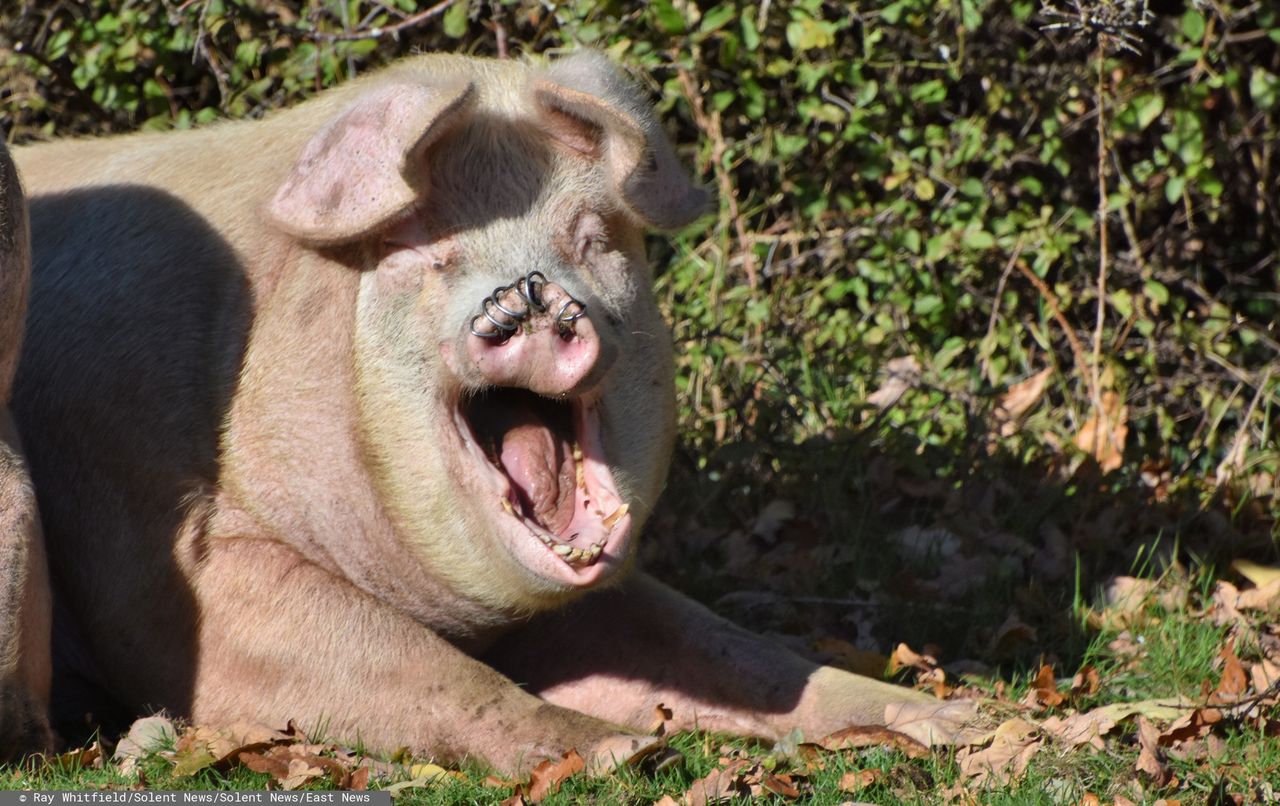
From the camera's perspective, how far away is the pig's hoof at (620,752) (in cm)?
378

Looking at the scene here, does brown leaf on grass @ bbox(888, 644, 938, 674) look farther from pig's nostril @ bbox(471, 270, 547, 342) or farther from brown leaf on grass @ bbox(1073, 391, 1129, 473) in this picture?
brown leaf on grass @ bbox(1073, 391, 1129, 473)

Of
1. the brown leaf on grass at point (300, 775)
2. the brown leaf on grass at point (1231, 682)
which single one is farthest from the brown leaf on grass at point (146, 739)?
the brown leaf on grass at point (1231, 682)

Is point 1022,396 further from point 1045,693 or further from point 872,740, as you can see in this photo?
point 872,740

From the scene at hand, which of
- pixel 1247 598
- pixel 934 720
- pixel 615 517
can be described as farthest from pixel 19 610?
pixel 1247 598

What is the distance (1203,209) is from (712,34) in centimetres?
233

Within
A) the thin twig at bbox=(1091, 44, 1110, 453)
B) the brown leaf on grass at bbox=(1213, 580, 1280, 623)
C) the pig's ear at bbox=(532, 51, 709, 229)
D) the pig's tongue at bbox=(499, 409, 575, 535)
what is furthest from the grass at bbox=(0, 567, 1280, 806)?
the thin twig at bbox=(1091, 44, 1110, 453)

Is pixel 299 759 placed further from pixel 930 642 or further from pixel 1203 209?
pixel 1203 209

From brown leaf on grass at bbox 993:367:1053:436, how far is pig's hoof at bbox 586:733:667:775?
3.44m

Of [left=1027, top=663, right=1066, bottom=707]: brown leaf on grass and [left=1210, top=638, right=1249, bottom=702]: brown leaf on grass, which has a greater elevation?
[left=1210, top=638, right=1249, bottom=702]: brown leaf on grass

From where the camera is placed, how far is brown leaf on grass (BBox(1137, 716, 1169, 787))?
3725 mm

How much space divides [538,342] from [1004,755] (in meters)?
1.39

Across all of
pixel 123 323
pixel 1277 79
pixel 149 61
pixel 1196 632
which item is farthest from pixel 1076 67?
pixel 123 323

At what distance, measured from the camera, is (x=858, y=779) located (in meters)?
3.75

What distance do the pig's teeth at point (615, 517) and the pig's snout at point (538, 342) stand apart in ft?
Result: 1.16
